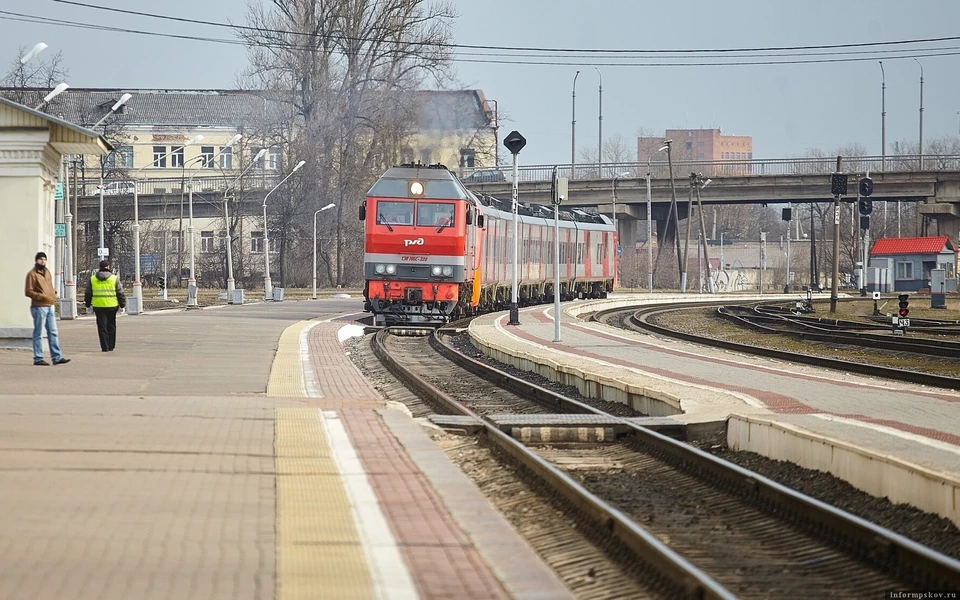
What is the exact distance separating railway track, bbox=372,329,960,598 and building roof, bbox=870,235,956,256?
6357cm

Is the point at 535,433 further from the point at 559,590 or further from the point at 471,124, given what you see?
the point at 471,124

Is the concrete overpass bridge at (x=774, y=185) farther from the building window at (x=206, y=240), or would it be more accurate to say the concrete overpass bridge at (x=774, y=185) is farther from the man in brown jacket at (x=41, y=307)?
the man in brown jacket at (x=41, y=307)

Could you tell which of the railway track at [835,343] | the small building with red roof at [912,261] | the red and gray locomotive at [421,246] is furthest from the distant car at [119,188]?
the red and gray locomotive at [421,246]

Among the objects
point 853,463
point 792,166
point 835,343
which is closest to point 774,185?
point 792,166

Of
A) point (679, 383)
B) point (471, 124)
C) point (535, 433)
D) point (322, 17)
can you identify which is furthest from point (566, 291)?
point (535, 433)

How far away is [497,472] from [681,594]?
426cm

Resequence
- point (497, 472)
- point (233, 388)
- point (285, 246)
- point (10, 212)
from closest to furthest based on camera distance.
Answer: point (497, 472)
point (233, 388)
point (10, 212)
point (285, 246)

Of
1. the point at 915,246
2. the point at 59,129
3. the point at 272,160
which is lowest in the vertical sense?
the point at 915,246

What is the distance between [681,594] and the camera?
5609 mm

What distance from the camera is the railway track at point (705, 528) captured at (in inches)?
231

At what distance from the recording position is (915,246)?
235ft

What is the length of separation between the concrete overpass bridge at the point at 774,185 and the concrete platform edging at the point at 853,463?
58.7 meters

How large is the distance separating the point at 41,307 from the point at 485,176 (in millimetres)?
59648

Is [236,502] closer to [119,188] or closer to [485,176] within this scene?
[485,176]
